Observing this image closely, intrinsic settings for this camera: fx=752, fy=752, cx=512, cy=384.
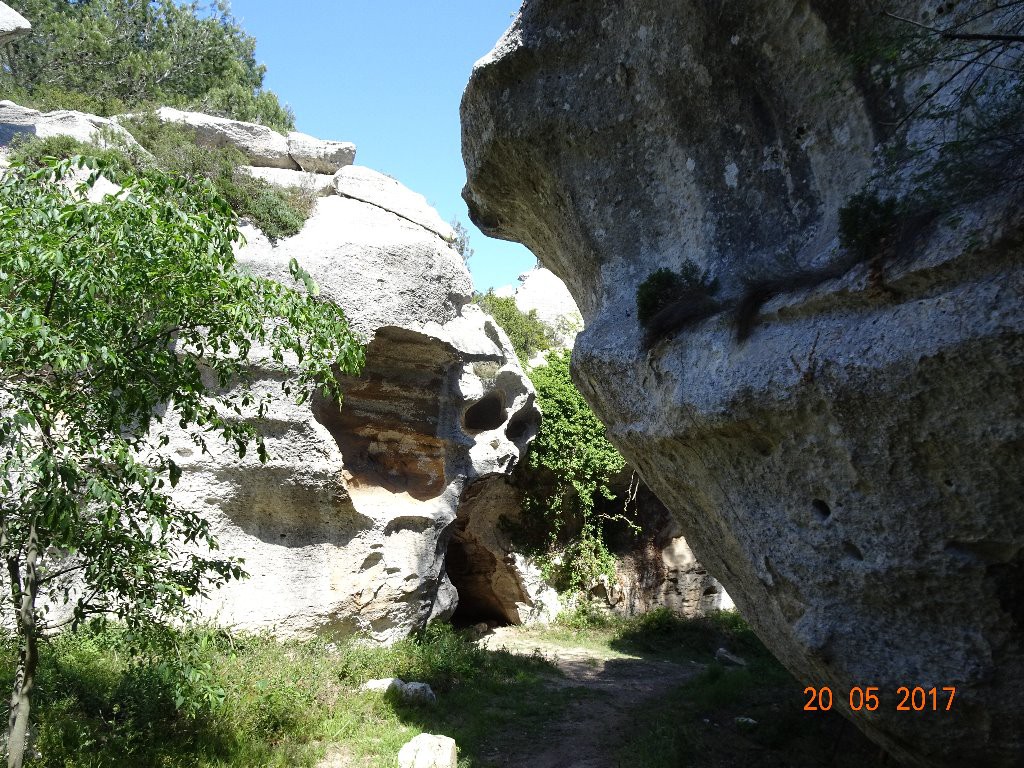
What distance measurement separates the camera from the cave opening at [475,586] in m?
12.9

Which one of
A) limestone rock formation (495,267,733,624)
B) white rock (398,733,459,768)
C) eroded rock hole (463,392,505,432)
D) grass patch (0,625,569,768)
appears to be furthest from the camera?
limestone rock formation (495,267,733,624)

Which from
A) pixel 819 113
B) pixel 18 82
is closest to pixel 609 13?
pixel 819 113

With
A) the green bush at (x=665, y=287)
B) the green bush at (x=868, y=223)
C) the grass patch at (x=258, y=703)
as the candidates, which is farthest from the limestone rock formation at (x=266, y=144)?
the green bush at (x=868, y=223)

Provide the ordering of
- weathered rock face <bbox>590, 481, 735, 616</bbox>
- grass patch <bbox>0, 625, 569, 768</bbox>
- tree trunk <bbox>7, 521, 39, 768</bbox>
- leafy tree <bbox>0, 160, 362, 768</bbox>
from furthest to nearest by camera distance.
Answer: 1. weathered rock face <bbox>590, 481, 735, 616</bbox>
2. grass patch <bbox>0, 625, 569, 768</bbox>
3. tree trunk <bbox>7, 521, 39, 768</bbox>
4. leafy tree <bbox>0, 160, 362, 768</bbox>

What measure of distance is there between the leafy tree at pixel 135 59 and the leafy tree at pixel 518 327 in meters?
7.17

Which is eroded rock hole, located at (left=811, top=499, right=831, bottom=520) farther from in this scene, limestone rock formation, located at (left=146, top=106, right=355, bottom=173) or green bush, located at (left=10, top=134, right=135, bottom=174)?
limestone rock formation, located at (left=146, top=106, right=355, bottom=173)

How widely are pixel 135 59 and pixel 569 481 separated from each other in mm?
14074

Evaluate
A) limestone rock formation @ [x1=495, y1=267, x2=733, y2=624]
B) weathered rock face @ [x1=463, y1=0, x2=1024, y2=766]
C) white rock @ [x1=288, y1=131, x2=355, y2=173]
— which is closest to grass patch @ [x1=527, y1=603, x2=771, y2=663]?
limestone rock formation @ [x1=495, y1=267, x2=733, y2=624]

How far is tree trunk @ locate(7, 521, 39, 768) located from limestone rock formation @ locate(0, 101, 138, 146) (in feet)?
25.0

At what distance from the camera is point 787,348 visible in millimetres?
4555

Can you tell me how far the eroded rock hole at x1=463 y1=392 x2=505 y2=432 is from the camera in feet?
37.7

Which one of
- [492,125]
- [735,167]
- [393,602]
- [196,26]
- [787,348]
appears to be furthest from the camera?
[196,26]

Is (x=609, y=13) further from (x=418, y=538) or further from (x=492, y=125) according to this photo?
(x=418, y=538)

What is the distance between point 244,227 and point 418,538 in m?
4.65
